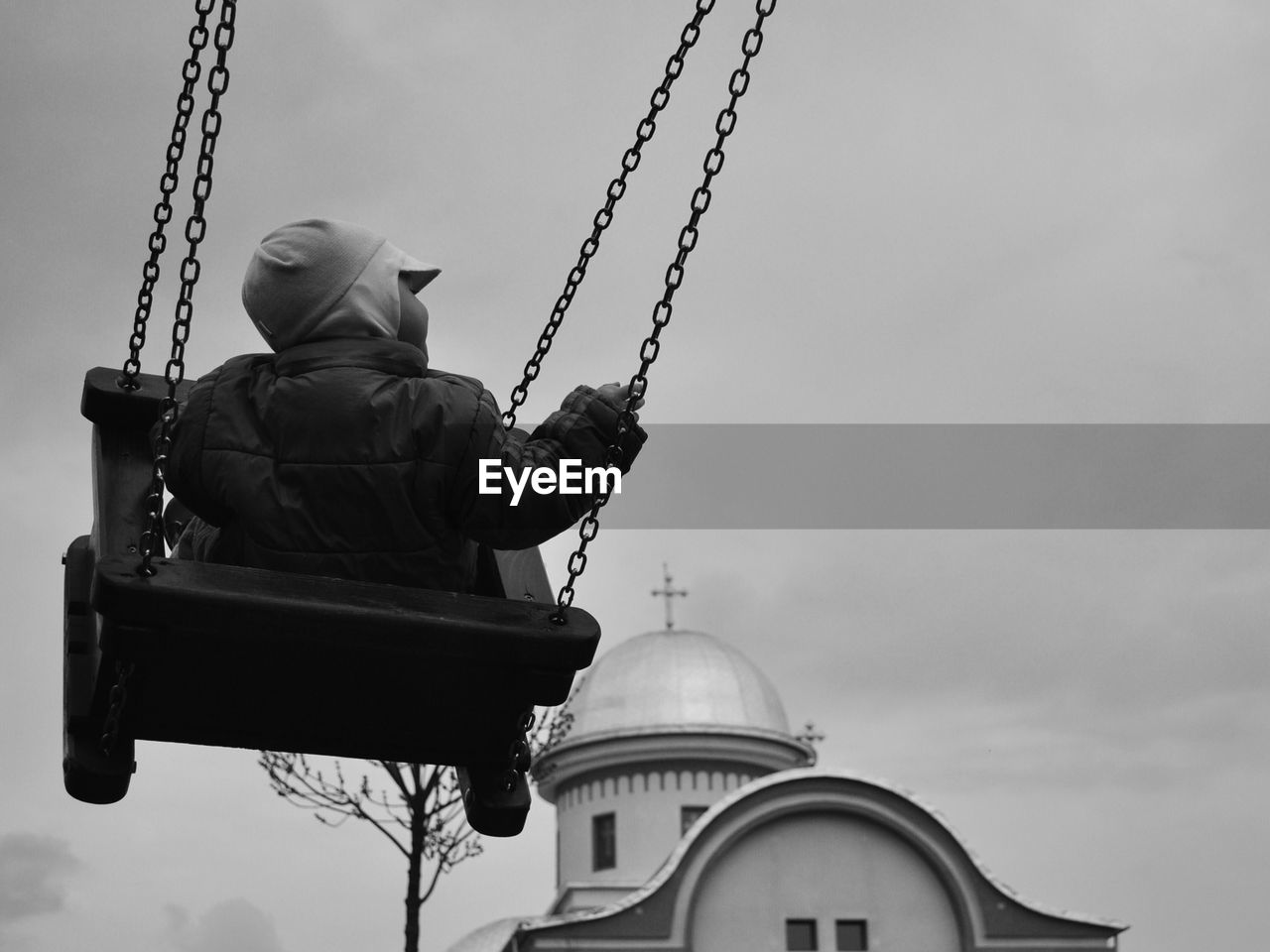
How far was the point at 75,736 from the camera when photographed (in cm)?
379

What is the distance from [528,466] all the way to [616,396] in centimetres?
26

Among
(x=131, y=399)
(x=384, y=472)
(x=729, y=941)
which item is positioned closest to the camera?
(x=384, y=472)

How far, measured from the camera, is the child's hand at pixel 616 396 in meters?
3.76

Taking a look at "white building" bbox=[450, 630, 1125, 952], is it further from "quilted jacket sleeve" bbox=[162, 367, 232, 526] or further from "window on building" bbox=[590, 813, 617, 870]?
"quilted jacket sleeve" bbox=[162, 367, 232, 526]

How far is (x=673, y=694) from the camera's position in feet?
116

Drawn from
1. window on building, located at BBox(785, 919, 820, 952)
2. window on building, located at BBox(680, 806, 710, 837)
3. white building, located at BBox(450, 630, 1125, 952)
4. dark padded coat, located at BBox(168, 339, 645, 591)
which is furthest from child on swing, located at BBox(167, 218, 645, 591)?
window on building, located at BBox(680, 806, 710, 837)

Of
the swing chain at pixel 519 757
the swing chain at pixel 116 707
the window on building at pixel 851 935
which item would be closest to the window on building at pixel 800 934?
the window on building at pixel 851 935

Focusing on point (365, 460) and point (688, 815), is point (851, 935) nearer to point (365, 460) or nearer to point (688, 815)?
point (688, 815)

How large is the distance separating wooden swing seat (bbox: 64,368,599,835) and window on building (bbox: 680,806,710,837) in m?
30.1

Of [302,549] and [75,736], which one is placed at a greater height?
[302,549]

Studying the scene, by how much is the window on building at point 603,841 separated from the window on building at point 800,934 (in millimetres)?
6338

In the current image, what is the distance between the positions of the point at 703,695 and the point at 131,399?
3186 cm

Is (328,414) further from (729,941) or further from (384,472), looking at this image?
(729,941)

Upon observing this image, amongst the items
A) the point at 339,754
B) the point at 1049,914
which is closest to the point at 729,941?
the point at 1049,914
